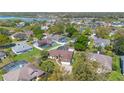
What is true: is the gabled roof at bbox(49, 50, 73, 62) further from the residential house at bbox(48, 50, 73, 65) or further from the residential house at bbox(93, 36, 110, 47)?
the residential house at bbox(93, 36, 110, 47)

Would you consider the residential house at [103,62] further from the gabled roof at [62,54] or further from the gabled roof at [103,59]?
the gabled roof at [62,54]

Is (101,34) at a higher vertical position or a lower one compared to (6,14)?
lower
